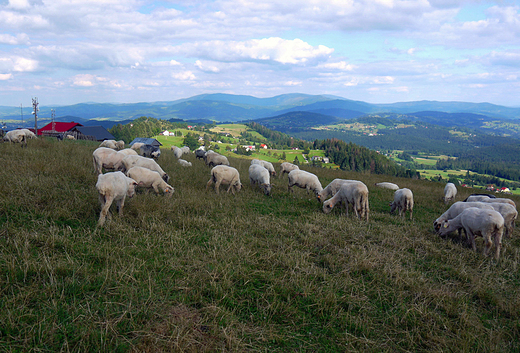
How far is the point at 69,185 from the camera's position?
1048cm

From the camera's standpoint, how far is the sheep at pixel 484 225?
26.7 ft

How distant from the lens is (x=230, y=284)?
17.5ft

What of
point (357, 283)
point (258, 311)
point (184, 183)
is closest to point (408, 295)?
point (357, 283)

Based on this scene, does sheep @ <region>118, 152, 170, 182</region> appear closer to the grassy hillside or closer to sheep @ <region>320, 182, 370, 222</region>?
the grassy hillside

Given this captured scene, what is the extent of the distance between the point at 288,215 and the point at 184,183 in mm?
6683

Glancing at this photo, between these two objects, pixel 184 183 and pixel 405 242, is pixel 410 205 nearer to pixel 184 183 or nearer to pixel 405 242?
pixel 405 242

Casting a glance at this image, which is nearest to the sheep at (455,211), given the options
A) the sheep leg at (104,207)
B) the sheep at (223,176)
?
the sheep at (223,176)

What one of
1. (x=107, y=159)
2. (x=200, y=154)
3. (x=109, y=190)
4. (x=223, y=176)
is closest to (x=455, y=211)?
(x=223, y=176)

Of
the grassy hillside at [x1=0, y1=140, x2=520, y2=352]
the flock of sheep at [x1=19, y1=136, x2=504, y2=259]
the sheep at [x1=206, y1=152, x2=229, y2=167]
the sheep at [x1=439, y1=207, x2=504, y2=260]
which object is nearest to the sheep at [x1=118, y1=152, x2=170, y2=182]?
the flock of sheep at [x1=19, y1=136, x2=504, y2=259]

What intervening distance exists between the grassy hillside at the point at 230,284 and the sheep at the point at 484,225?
0.52m

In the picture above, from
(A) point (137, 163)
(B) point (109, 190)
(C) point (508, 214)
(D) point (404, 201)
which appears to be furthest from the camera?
(A) point (137, 163)

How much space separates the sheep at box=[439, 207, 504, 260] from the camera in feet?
26.7

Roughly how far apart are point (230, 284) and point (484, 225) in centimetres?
827

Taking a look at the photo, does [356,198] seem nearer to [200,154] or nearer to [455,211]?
[455,211]
